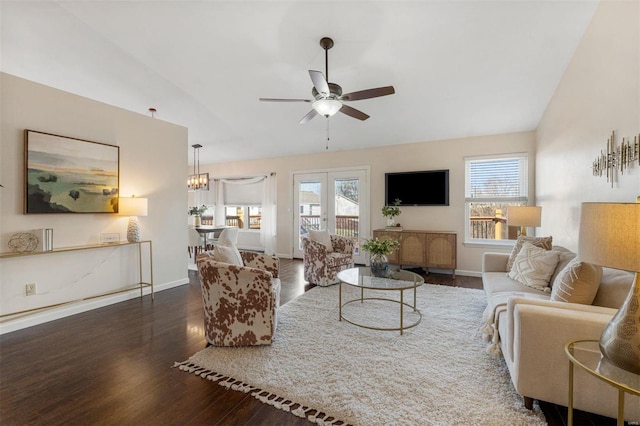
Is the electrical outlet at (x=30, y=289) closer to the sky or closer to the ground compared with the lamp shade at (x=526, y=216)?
closer to the ground

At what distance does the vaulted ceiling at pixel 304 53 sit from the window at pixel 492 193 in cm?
57

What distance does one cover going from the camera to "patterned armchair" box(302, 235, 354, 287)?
4363 millimetres

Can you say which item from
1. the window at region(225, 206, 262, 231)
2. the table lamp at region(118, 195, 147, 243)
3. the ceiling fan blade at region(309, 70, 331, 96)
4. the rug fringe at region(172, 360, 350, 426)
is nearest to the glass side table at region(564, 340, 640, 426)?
the rug fringe at region(172, 360, 350, 426)

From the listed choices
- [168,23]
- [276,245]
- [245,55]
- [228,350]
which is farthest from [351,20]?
[276,245]

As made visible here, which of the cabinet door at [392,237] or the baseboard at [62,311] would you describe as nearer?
the baseboard at [62,311]

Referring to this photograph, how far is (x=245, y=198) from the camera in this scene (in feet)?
25.8

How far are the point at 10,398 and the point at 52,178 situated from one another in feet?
7.49

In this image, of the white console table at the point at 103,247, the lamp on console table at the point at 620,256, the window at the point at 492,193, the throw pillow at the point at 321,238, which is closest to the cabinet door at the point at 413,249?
the window at the point at 492,193

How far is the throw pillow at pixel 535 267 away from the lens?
2664 mm

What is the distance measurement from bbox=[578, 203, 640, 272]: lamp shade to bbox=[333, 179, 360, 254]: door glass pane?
5026mm

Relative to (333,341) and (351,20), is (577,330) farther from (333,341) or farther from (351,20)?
(351,20)

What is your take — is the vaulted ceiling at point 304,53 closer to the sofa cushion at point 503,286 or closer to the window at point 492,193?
the window at point 492,193

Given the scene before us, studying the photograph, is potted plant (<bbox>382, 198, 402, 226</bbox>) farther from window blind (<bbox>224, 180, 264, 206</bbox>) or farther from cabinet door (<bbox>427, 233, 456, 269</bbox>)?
window blind (<bbox>224, 180, 264, 206</bbox>)

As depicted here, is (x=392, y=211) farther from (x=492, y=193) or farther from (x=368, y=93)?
(x=368, y=93)
